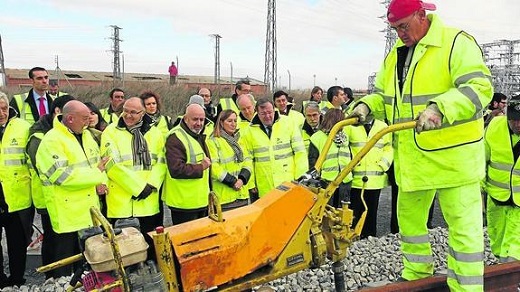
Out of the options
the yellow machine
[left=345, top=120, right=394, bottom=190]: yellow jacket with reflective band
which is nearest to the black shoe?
the yellow machine

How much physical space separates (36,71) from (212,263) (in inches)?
211

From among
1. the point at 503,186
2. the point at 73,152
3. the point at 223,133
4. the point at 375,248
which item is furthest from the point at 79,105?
the point at 503,186

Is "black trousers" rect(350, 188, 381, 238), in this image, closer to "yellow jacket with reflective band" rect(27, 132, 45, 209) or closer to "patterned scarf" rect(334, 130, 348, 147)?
"patterned scarf" rect(334, 130, 348, 147)

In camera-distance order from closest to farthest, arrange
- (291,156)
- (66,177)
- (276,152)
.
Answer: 1. (66,177)
2. (276,152)
3. (291,156)

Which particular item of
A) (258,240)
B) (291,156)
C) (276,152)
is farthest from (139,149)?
(258,240)

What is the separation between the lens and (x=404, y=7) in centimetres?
333

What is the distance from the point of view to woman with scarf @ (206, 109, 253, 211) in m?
6.03

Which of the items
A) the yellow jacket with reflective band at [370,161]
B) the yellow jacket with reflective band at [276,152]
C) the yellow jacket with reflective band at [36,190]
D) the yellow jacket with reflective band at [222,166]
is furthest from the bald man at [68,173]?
the yellow jacket with reflective band at [370,161]

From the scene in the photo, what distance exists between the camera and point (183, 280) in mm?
2869

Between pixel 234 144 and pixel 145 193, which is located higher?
pixel 234 144

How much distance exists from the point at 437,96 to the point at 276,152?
10.8ft

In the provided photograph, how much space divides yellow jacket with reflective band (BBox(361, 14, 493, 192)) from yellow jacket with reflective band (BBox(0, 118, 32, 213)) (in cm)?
415

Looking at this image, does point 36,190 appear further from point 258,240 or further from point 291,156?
point 258,240

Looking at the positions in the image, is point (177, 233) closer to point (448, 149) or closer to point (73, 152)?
point (448, 149)
